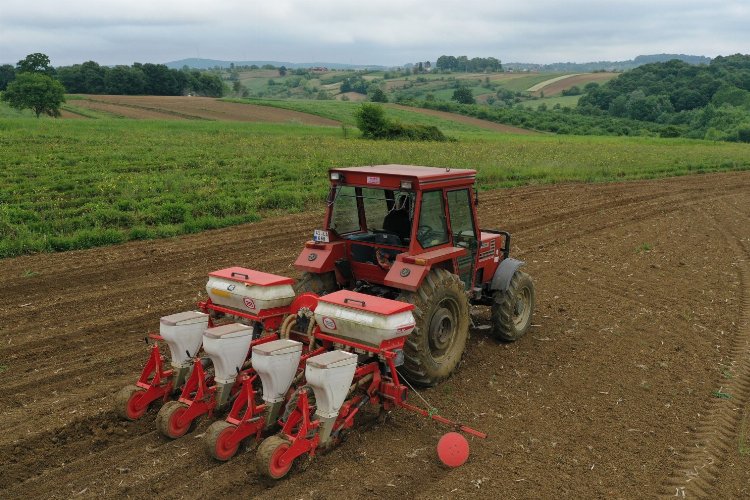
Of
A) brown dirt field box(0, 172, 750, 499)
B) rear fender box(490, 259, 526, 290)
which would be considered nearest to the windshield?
rear fender box(490, 259, 526, 290)

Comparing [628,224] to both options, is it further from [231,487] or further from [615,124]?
[615,124]

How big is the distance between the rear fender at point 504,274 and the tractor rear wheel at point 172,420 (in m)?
3.91

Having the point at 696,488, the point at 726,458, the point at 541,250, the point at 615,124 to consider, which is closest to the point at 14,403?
the point at 696,488

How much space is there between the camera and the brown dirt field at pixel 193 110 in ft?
169

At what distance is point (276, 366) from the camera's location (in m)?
5.12

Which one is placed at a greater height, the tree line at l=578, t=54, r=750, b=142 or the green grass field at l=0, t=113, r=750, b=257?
the tree line at l=578, t=54, r=750, b=142

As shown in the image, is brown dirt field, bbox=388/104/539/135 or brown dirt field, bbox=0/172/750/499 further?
brown dirt field, bbox=388/104/539/135

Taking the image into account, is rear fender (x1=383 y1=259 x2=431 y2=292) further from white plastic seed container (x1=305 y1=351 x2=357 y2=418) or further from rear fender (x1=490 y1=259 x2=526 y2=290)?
rear fender (x1=490 y1=259 x2=526 y2=290)

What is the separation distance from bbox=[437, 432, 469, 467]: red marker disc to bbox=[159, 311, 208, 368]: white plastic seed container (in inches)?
92.2

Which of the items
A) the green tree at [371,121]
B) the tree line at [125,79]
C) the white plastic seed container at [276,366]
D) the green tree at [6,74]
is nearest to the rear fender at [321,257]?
the white plastic seed container at [276,366]

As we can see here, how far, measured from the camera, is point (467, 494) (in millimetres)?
4727

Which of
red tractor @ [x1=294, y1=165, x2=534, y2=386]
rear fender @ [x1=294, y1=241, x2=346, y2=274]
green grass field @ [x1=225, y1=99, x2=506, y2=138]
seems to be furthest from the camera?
green grass field @ [x1=225, y1=99, x2=506, y2=138]

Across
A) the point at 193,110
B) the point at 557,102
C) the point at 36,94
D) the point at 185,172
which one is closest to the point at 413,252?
the point at 185,172

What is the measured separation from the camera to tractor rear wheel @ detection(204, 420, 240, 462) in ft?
16.1
